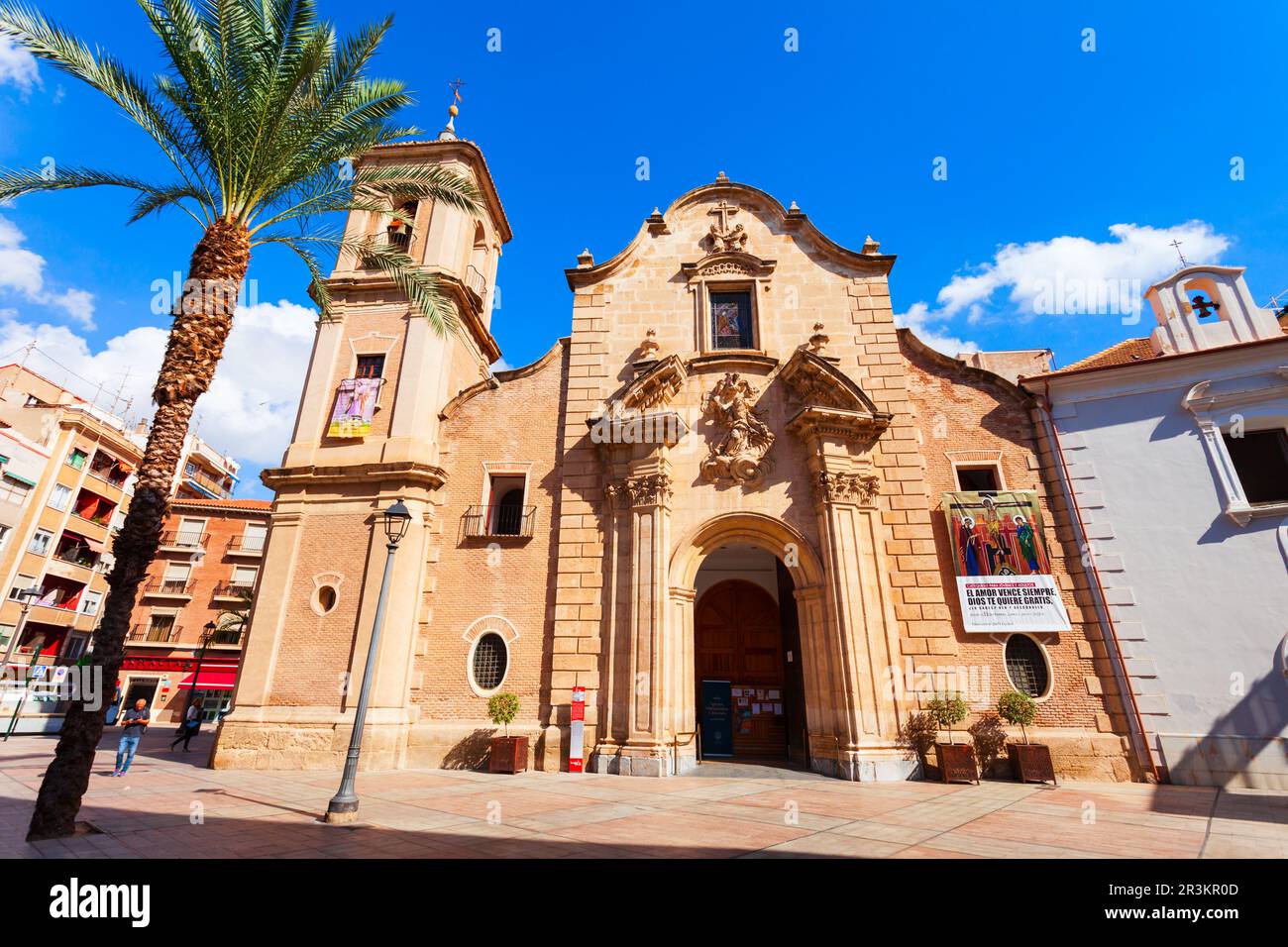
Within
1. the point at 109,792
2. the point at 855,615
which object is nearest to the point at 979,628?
the point at 855,615

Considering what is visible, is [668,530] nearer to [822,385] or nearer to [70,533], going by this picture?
[822,385]

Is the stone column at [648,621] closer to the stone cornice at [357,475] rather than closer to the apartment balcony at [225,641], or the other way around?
the stone cornice at [357,475]

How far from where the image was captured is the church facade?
537 inches

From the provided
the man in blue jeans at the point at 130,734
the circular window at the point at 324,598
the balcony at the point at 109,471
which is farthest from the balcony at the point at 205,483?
the man in blue jeans at the point at 130,734

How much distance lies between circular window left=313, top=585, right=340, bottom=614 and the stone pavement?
154 inches

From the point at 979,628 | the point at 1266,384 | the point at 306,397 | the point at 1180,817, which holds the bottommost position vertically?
the point at 1180,817

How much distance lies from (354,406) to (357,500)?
9.65 ft

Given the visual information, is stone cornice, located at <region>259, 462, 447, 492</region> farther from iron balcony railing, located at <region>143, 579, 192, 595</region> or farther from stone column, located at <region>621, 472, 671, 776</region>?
iron balcony railing, located at <region>143, 579, 192, 595</region>

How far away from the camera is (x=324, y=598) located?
50.2ft

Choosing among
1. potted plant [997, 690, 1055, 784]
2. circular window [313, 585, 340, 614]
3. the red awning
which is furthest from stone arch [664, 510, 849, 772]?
the red awning

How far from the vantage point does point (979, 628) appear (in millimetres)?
13750

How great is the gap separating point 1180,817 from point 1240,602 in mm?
6707
